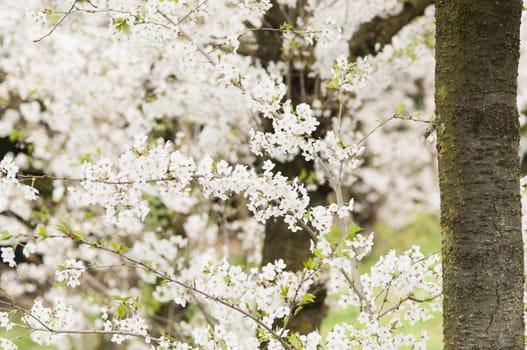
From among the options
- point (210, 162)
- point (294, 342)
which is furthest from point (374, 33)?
point (294, 342)

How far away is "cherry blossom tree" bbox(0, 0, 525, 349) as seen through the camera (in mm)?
2225

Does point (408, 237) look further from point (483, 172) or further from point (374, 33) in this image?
point (483, 172)

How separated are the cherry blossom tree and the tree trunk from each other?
0.98 feet

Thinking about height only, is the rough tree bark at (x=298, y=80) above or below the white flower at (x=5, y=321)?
above

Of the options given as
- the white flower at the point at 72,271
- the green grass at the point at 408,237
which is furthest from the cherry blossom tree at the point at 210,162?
the green grass at the point at 408,237

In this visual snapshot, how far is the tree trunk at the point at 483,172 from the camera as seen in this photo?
199cm

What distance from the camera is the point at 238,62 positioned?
4.21 m

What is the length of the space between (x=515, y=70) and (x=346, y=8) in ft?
7.02

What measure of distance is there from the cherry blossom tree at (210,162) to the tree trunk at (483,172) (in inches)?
11.7

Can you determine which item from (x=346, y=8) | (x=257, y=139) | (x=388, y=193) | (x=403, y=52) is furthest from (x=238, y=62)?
(x=388, y=193)

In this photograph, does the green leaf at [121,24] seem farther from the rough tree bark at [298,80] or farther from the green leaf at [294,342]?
the rough tree bark at [298,80]

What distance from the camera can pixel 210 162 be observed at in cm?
221

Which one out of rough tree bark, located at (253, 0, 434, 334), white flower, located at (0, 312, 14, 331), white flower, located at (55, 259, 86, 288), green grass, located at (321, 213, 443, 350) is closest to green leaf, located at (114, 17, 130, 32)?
white flower, located at (55, 259, 86, 288)

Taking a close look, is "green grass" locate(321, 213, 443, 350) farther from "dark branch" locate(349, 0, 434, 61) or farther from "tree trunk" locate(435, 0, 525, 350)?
"tree trunk" locate(435, 0, 525, 350)
